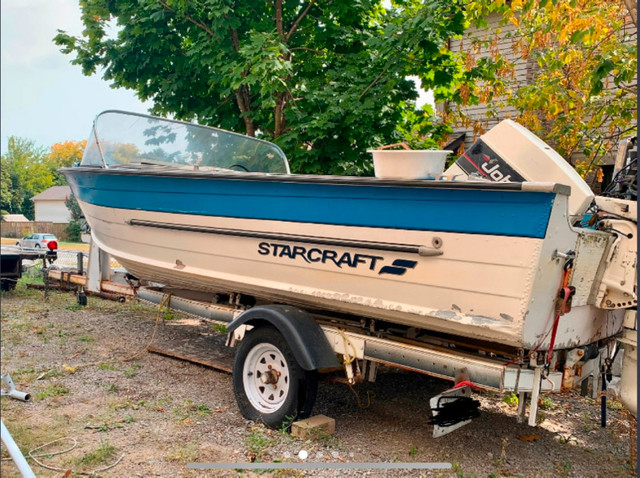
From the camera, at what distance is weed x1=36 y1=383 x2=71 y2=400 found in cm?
434

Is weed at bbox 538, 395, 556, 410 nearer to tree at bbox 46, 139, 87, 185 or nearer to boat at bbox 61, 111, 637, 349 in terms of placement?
boat at bbox 61, 111, 637, 349

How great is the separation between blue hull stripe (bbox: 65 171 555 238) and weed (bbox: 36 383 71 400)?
161 cm

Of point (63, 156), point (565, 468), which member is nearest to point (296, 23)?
point (63, 156)

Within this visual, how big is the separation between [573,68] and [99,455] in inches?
299

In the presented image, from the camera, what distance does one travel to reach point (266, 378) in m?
3.97

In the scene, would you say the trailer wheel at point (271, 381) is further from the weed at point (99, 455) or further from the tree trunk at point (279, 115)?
the tree trunk at point (279, 115)

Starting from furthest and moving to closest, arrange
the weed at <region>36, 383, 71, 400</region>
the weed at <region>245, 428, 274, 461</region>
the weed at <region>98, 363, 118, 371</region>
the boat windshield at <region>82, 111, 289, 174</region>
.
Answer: the boat windshield at <region>82, 111, 289, 174</region> < the weed at <region>98, 363, 118, 371</region> < the weed at <region>36, 383, 71, 400</region> < the weed at <region>245, 428, 274, 461</region>

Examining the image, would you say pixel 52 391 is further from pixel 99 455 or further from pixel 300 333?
pixel 300 333

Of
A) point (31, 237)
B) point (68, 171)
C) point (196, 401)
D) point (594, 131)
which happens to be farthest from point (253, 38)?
point (594, 131)

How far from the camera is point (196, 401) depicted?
444 centimetres

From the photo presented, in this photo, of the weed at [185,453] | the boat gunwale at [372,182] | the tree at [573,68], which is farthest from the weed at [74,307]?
the tree at [573,68]

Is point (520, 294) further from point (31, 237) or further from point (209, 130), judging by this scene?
point (31, 237)

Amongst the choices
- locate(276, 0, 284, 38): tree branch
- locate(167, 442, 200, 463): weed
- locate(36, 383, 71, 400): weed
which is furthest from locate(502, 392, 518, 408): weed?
locate(276, 0, 284, 38): tree branch

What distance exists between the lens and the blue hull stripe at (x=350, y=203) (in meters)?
2.99
